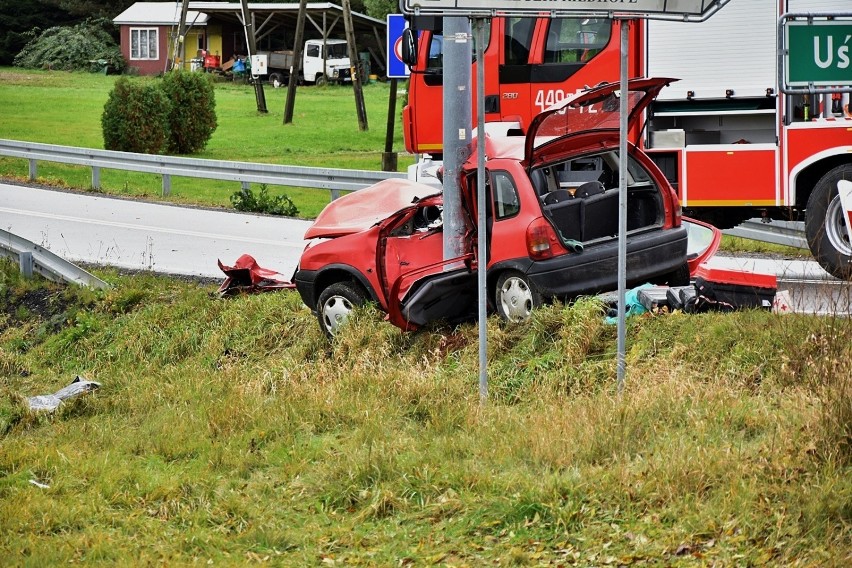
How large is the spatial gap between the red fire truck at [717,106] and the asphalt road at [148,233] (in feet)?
10.8

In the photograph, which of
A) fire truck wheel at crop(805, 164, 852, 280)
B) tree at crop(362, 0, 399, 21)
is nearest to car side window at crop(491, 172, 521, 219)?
fire truck wheel at crop(805, 164, 852, 280)

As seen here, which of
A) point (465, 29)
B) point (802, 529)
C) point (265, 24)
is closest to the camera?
point (802, 529)

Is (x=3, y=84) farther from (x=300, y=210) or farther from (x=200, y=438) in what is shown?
(x=200, y=438)

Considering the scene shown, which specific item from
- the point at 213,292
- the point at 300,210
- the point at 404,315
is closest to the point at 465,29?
the point at 404,315

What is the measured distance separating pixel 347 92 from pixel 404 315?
45062 millimetres

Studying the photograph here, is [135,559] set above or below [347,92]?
below

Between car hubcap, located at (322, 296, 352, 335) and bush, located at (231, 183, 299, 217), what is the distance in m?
8.25

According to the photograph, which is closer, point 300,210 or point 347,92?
point 300,210

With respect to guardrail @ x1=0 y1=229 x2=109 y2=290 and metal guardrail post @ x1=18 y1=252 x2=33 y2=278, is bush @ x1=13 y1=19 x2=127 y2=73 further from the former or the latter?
metal guardrail post @ x1=18 y1=252 x2=33 y2=278

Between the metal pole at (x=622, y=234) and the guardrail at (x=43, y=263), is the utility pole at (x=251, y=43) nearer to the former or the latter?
the guardrail at (x=43, y=263)

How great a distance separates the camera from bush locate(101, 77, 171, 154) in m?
27.0

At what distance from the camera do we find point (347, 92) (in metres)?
54.3

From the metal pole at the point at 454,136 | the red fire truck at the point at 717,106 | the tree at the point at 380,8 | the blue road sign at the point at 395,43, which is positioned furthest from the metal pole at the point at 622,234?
the tree at the point at 380,8

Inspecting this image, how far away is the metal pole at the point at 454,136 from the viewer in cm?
1027
